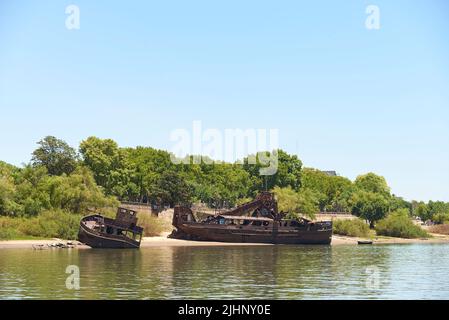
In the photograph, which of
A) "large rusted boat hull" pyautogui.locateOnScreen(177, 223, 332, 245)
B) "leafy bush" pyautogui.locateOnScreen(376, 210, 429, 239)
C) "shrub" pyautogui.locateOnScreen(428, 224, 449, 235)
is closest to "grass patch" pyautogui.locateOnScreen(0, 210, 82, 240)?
"large rusted boat hull" pyautogui.locateOnScreen(177, 223, 332, 245)

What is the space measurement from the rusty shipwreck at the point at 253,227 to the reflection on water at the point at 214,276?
2245cm

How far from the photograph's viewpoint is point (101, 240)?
69312 millimetres

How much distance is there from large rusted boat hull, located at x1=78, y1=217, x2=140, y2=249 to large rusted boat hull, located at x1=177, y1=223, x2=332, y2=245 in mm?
16781

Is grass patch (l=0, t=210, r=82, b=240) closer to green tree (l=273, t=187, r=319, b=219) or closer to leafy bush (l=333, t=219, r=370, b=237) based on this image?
green tree (l=273, t=187, r=319, b=219)

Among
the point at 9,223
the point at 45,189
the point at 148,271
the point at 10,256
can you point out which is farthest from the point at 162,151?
the point at 148,271

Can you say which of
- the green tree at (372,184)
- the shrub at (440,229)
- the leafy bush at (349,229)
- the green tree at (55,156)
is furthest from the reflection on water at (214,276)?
the green tree at (372,184)

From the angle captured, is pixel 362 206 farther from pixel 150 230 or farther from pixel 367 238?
pixel 150 230

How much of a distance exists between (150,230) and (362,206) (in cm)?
6053

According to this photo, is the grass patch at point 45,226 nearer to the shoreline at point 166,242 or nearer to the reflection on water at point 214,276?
the shoreline at point 166,242

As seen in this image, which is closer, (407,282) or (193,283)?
(193,283)

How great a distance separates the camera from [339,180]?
173 metres

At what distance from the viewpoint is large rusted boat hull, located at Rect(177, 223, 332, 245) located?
86875 mm

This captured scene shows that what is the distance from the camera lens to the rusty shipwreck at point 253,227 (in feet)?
285
